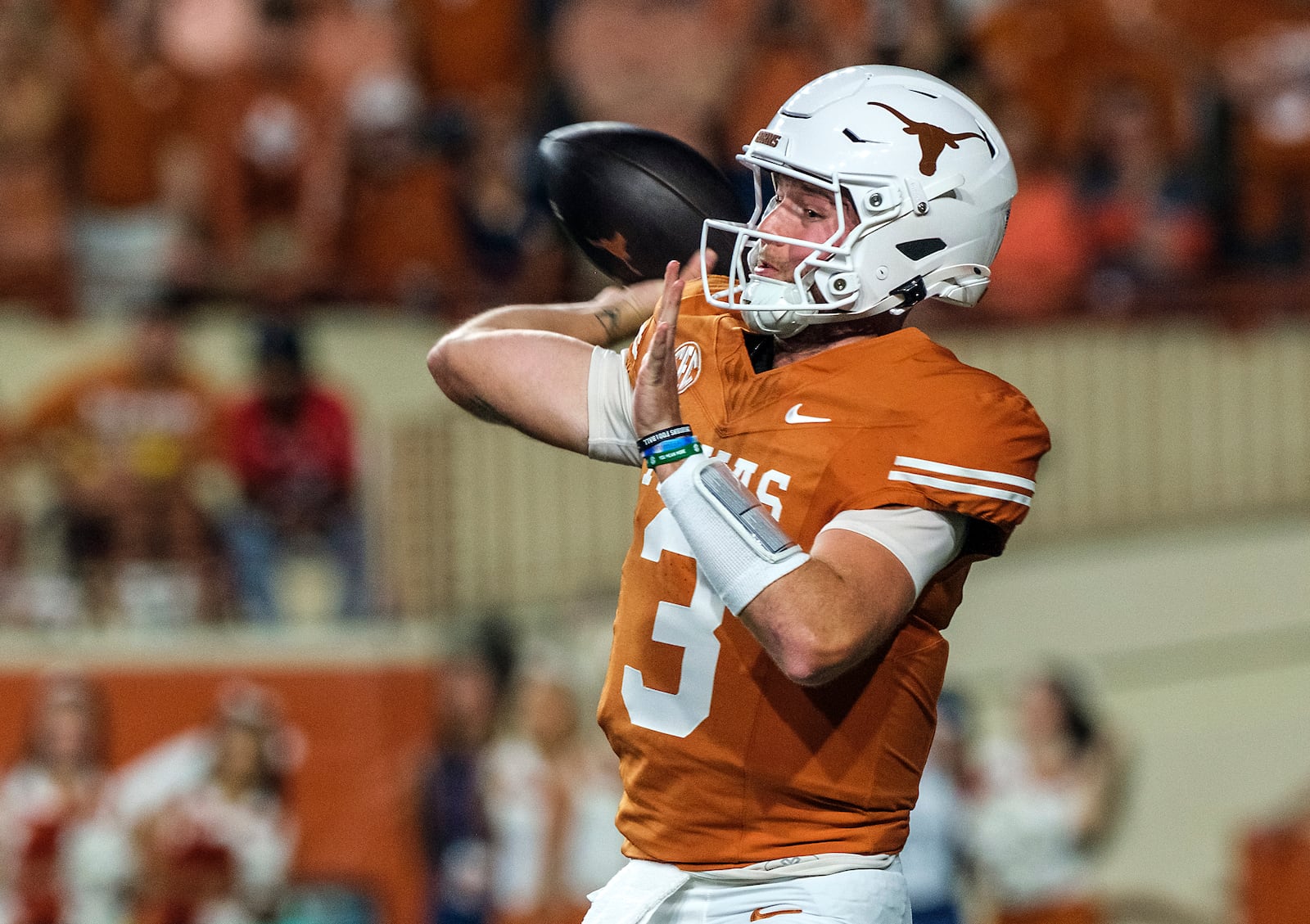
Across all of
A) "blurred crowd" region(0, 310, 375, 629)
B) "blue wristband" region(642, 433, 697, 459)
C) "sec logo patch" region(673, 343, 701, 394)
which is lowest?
"blurred crowd" region(0, 310, 375, 629)

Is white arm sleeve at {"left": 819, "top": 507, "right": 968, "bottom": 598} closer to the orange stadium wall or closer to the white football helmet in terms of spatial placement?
the white football helmet

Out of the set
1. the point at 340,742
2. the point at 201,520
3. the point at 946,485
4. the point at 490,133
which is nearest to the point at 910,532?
the point at 946,485

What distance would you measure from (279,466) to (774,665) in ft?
15.9

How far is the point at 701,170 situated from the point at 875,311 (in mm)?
594

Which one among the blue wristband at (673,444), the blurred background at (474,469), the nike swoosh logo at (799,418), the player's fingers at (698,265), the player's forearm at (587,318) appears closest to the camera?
the blue wristband at (673,444)

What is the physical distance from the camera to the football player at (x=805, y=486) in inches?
92.4

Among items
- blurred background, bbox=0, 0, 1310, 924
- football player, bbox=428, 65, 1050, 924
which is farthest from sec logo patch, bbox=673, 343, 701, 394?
blurred background, bbox=0, 0, 1310, 924

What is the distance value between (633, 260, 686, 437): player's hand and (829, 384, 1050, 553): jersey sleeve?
237mm

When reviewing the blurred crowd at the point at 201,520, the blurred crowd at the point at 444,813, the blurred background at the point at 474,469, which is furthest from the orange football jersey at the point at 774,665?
the blurred crowd at the point at 201,520

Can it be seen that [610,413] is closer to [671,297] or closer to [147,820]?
[671,297]

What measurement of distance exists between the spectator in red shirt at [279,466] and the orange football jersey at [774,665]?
15.3 ft

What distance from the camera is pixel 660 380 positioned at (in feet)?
7.66

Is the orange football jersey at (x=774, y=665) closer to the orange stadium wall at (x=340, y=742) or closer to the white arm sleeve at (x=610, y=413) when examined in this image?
the white arm sleeve at (x=610, y=413)

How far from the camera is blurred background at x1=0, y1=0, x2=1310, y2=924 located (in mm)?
6594
